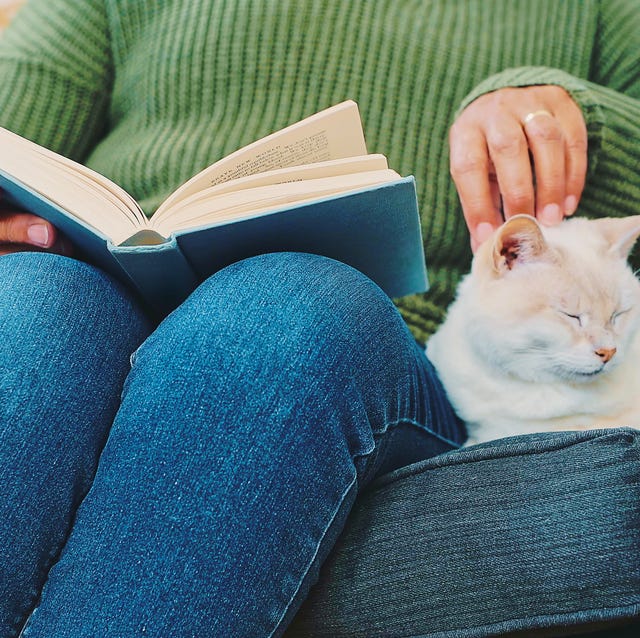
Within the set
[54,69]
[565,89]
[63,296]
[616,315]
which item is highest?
[54,69]

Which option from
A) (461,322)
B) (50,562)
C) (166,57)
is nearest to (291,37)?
(166,57)

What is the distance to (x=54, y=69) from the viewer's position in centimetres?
106

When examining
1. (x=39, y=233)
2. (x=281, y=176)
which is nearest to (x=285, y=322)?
(x=281, y=176)

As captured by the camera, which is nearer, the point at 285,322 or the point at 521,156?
the point at 285,322

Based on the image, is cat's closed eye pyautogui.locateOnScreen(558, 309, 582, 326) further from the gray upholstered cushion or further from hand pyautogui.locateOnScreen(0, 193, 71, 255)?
hand pyautogui.locateOnScreen(0, 193, 71, 255)

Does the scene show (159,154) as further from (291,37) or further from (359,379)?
(359,379)

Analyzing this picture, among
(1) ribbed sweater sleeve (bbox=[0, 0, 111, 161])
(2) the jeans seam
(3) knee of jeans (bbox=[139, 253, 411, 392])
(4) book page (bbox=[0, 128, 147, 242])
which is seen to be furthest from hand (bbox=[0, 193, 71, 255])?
(2) the jeans seam

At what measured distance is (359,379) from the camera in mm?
605

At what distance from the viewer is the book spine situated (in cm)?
62

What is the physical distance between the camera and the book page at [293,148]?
66cm

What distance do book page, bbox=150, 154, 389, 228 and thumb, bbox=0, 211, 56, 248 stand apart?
0.62 ft

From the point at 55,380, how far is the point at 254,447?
232 millimetres

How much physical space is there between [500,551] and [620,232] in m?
0.49

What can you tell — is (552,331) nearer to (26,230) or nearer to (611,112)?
(611,112)
